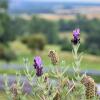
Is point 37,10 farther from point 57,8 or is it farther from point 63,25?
point 63,25

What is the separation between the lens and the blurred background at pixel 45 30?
53556 mm

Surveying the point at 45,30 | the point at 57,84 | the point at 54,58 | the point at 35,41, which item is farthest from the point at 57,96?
the point at 45,30

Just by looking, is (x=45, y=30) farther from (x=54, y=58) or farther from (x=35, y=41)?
(x=54, y=58)

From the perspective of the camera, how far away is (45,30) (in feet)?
228

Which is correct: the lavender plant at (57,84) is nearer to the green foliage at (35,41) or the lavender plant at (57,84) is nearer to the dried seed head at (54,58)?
the dried seed head at (54,58)

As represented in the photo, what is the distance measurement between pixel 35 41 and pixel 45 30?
47.3 feet

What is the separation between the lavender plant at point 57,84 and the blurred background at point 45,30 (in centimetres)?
4422

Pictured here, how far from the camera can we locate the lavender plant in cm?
377

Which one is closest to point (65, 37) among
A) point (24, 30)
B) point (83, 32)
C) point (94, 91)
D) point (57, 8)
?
point (83, 32)

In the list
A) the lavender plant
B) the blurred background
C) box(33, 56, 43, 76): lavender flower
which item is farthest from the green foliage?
box(33, 56, 43, 76): lavender flower

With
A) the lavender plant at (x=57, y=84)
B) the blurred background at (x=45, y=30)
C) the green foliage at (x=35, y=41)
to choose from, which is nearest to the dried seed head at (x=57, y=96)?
the lavender plant at (x=57, y=84)

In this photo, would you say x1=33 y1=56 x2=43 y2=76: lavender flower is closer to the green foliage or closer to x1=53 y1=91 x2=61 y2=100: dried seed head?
x1=53 y1=91 x2=61 y2=100: dried seed head

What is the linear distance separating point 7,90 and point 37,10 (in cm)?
6998

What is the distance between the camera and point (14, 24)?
61.1m
